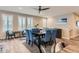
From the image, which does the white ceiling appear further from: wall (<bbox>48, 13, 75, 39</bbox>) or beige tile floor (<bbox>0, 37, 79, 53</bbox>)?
beige tile floor (<bbox>0, 37, 79, 53</bbox>)

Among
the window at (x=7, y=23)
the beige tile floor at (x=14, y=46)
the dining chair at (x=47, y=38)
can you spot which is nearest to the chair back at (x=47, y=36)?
the dining chair at (x=47, y=38)

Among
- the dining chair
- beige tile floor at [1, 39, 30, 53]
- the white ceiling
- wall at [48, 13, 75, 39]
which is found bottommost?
beige tile floor at [1, 39, 30, 53]

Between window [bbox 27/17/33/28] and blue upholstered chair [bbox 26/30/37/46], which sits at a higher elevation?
window [bbox 27/17/33/28]

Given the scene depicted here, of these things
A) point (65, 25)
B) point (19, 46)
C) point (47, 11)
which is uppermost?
point (47, 11)

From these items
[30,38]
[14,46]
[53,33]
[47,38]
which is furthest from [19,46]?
[53,33]

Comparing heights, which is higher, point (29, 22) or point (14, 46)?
point (29, 22)

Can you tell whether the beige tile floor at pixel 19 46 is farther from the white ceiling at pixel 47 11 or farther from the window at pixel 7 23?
the white ceiling at pixel 47 11

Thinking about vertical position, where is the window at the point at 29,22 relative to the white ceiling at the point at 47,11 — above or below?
below

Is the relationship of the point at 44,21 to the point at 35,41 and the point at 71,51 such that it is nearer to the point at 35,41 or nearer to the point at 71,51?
the point at 35,41

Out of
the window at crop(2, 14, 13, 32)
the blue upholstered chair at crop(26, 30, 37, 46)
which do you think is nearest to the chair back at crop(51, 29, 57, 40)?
the blue upholstered chair at crop(26, 30, 37, 46)

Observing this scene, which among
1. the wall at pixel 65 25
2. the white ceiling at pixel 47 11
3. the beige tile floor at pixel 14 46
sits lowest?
the beige tile floor at pixel 14 46

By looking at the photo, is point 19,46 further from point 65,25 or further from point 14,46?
point 65,25

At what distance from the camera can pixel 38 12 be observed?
210cm
